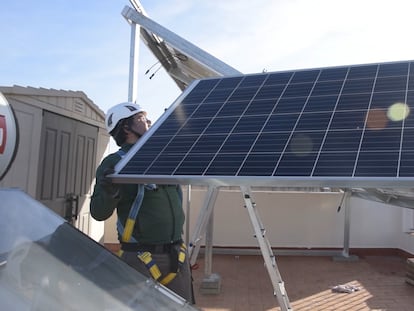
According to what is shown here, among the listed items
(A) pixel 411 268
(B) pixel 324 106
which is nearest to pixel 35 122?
(B) pixel 324 106

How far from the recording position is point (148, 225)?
106 inches

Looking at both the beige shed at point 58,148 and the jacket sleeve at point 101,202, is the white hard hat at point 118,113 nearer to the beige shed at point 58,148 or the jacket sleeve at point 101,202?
the jacket sleeve at point 101,202

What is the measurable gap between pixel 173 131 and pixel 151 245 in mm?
920

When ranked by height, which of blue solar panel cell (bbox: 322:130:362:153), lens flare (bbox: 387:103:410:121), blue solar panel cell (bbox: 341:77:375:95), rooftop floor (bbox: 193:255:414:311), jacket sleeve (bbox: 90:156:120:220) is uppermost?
blue solar panel cell (bbox: 341:77:375:95)

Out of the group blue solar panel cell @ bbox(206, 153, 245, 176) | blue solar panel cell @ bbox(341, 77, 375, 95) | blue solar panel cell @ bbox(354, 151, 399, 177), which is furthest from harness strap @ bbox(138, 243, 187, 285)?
blue solar panel cell @ bbox(341, 77, 375, 95)

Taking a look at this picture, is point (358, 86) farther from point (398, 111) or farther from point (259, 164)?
point (259, 164)

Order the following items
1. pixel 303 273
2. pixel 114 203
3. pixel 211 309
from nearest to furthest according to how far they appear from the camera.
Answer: pixel 114 203 → pixel 211 309 → pixel 303 273

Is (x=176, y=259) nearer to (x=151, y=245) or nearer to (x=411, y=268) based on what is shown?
(x=151, y=245)

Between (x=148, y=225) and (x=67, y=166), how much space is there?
2882 millimetres

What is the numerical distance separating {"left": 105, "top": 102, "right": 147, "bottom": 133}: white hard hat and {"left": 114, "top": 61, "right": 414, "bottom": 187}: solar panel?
210 mm

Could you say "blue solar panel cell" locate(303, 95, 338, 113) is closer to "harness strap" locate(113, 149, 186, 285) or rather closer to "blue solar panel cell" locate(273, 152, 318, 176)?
"blue solar panel cell" locate(273, 152, 318, 176)

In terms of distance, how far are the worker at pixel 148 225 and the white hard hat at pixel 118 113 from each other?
224 mm

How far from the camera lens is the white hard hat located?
9.64 ft

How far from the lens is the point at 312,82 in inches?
141
